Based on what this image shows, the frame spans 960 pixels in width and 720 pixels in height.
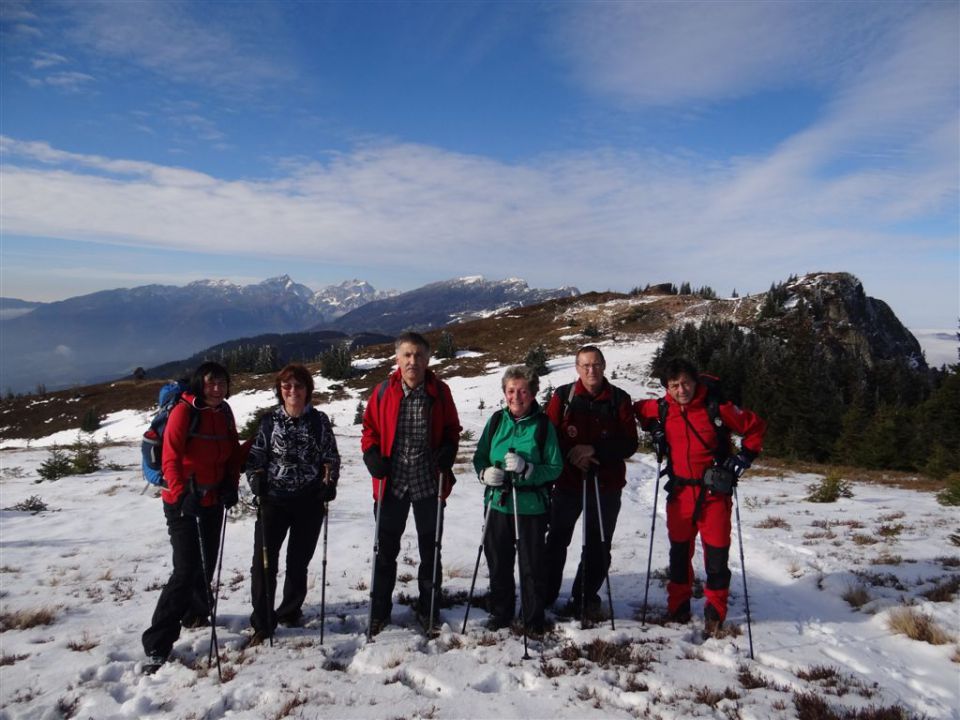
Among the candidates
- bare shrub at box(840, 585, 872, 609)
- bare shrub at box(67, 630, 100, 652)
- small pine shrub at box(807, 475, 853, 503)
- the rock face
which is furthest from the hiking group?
the rock face

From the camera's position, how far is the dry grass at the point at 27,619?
20.4 feet

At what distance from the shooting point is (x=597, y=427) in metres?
5.97

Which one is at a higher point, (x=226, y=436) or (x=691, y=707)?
(x=226, y=436)

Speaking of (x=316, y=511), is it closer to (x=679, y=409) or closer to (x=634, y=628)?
(x=634, y=628)

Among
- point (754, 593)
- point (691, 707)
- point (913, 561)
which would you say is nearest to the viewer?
point (691, 707)

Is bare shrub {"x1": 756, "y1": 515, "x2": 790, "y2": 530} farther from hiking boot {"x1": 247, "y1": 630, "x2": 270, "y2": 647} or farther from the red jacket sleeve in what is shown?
hiking boot {"x1": 247, "y1": 630, "x2": 270, "y2": 647}

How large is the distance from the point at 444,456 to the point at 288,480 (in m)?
1.69

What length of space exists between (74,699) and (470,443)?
69.1ft

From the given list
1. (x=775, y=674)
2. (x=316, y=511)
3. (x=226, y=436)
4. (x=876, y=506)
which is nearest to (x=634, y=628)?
(x=775, y=674)

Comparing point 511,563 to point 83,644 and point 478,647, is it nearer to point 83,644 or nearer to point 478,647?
point 478,647

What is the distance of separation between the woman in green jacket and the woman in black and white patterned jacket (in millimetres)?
1766

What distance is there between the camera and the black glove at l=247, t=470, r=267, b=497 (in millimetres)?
5480

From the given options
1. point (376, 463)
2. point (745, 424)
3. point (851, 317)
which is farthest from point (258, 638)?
point (851, 317)

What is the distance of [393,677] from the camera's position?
4.91 meters
